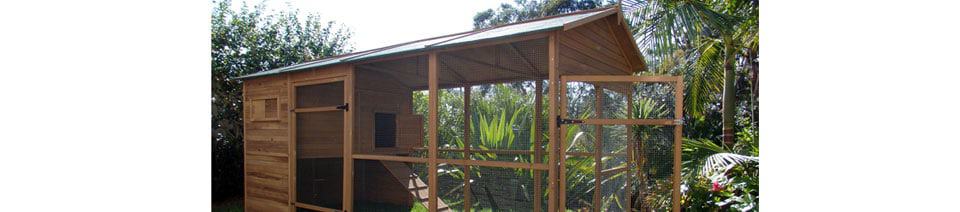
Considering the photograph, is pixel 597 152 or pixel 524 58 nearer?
pixel 524 58

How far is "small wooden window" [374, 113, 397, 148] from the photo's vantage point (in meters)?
4.71

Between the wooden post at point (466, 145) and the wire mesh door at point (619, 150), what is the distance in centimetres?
83

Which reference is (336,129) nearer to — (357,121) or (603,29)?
(357,121)

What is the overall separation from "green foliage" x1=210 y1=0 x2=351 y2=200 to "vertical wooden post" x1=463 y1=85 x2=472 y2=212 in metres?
4.45

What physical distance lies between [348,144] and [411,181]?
29.6 inches

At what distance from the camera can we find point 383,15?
10.1 m

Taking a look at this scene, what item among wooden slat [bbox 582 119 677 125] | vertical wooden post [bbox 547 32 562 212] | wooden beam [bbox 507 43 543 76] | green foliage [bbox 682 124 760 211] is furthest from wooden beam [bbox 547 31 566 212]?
green foliage [bbox 682 124 760 211]

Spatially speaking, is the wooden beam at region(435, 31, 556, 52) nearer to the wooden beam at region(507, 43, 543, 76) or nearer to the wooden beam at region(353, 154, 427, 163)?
the wooden beam at region(507, 43, 543, 76)

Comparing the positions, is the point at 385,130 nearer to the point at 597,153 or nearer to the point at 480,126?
the point at 480,126

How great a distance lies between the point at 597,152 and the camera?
3848 millimetres

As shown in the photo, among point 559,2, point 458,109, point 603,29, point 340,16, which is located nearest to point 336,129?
point 458,109

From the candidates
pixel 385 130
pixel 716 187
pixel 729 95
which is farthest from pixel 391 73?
pixel 729 95

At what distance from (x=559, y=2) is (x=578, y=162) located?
359 inches
